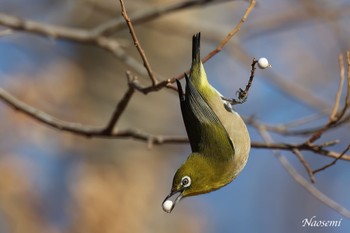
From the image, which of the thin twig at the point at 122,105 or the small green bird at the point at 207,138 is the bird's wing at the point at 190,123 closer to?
the small green bird at the point at 207,138

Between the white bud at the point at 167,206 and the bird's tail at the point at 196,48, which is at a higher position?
the bird's tail at the point at 196,48

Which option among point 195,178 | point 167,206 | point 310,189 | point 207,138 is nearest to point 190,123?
point 207,138

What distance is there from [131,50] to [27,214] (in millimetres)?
2361

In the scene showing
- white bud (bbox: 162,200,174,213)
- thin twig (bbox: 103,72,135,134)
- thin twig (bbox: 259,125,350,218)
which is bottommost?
thin twig (bbox: 259,125,350,218)

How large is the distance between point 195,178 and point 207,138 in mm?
252

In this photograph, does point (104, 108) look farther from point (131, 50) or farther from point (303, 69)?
point (303, 69)

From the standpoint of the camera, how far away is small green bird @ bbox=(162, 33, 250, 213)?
271 cm

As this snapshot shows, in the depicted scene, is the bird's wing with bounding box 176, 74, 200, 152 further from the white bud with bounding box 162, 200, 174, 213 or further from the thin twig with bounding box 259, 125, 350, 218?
the white bud with bounding box 162, 200, 174, 213

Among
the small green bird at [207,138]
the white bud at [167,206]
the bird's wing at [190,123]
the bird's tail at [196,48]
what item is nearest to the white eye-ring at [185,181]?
the small green bird at [207,138]

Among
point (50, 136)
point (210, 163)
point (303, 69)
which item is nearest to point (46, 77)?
point (50, 136)

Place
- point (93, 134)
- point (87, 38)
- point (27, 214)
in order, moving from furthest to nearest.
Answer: point (27, 214), point (87, 38), point (93, 134)

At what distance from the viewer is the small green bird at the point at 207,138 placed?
8.89 feet

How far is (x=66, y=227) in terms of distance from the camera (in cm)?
677

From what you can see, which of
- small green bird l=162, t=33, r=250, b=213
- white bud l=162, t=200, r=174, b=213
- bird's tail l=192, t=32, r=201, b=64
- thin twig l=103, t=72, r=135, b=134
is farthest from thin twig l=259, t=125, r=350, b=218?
white bud l=162, t=200, r=174, b=213
